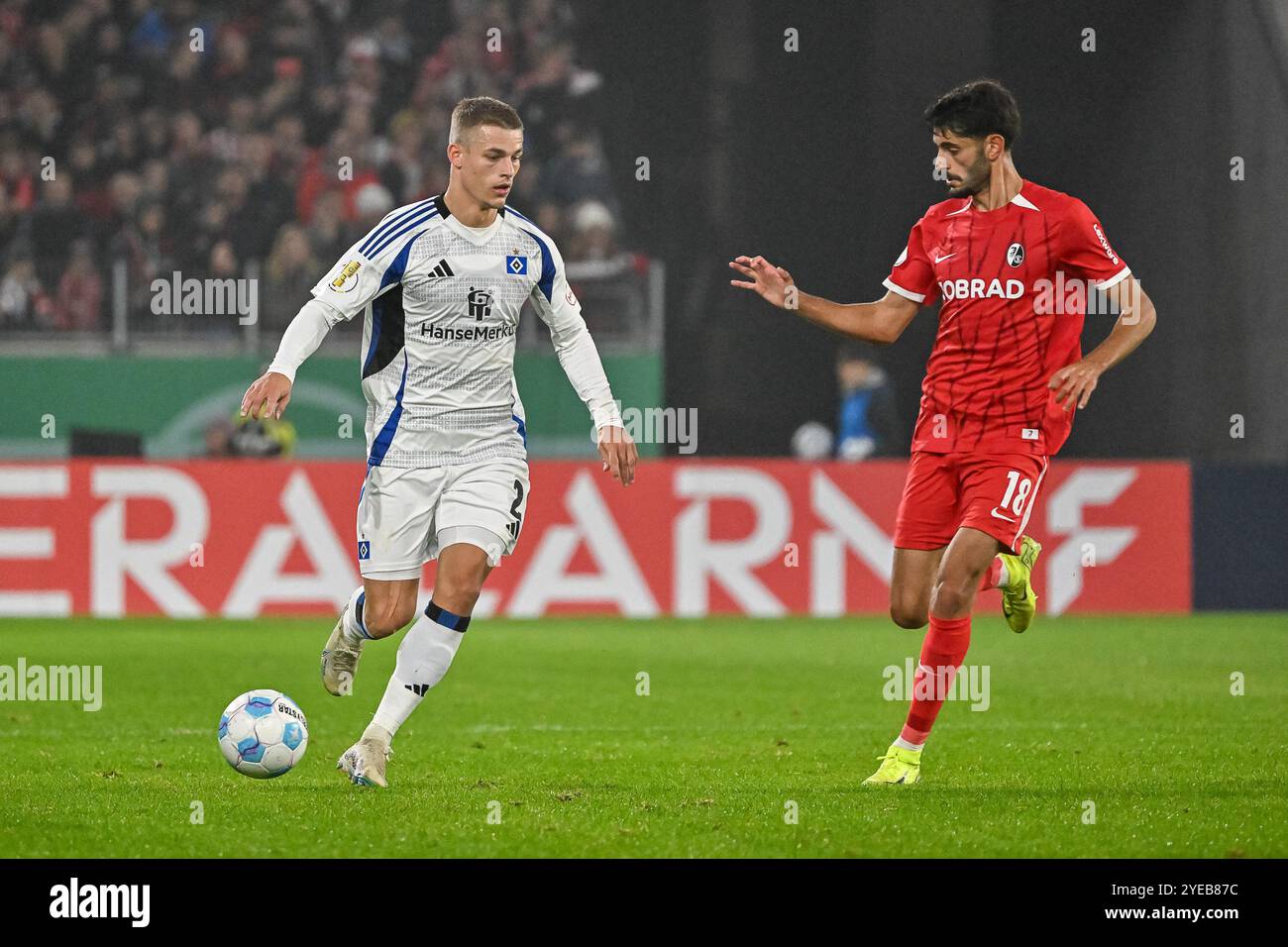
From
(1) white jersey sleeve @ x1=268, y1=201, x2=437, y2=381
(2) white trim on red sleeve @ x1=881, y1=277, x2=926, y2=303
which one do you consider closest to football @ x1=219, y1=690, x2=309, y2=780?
(1) white jersey sleeve @ x1=268, y1=201, x2=437, y2=381

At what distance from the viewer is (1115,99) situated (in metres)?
15.3

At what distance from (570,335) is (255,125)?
10.9 m

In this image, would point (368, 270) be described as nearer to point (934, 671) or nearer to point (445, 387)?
point (445, 387)

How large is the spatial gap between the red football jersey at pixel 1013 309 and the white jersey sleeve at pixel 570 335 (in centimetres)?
120

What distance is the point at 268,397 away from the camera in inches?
223

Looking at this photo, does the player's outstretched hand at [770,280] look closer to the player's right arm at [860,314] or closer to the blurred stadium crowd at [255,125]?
the player's right arm at [860,314]

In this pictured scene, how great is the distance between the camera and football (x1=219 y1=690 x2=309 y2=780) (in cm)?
600

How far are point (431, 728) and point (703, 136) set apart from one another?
8705 millimetres

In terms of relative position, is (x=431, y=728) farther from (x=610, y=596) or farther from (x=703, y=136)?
(x=703, y=136)

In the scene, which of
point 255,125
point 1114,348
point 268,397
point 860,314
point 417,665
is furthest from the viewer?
point 255,125

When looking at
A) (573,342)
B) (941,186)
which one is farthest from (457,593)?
(941,186)

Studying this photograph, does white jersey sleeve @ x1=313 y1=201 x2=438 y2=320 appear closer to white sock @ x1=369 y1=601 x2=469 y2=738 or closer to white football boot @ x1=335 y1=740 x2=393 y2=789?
white sock @ x1=369 y1=601 x2=469 y2=738
